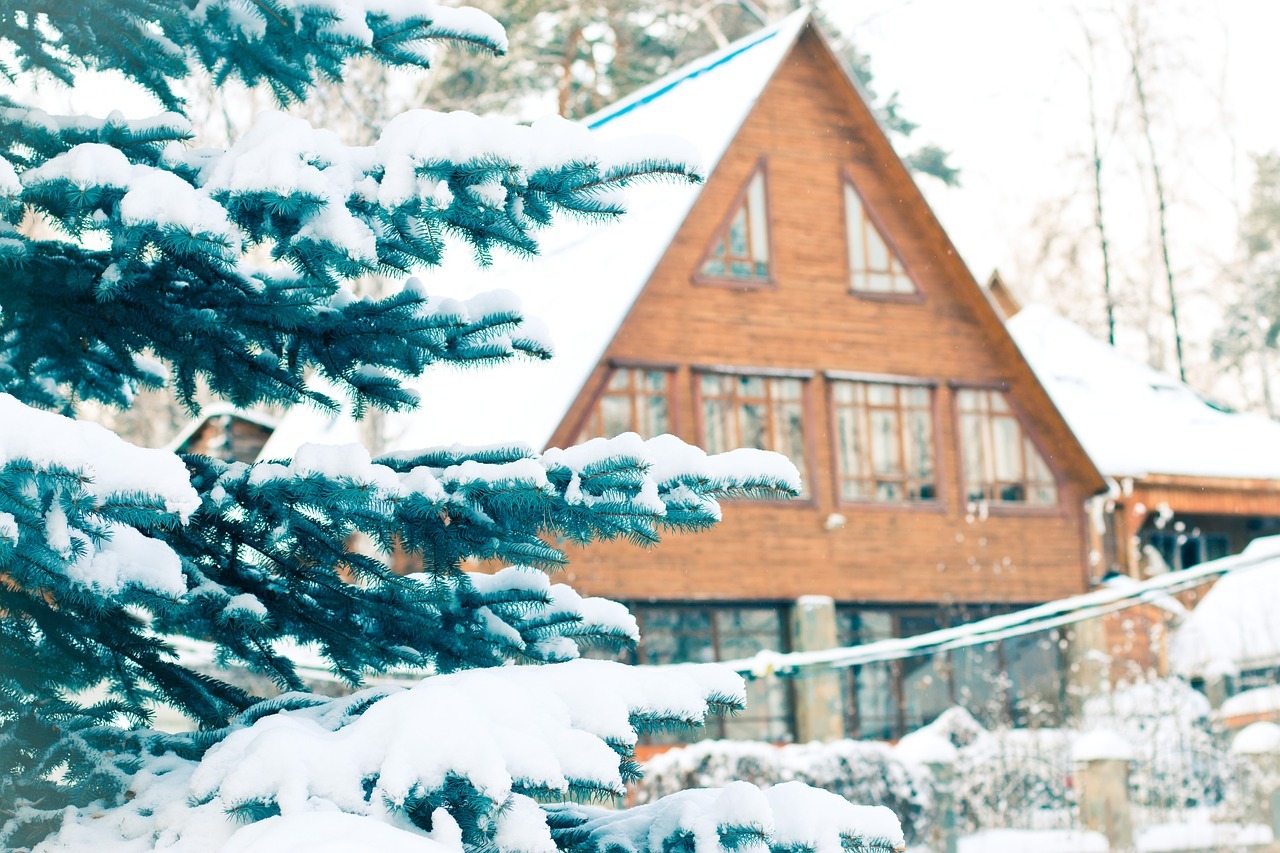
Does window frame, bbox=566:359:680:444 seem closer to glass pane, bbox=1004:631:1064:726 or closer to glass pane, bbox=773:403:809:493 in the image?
glass pane, bbox=773:403:809:493

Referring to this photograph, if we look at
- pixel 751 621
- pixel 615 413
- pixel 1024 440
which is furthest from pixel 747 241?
pixel 1024 440

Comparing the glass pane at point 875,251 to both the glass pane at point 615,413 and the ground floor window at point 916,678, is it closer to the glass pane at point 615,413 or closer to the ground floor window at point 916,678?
the glass pane at point 615,413

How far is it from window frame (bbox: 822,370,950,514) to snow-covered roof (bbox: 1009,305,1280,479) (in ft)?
5.29

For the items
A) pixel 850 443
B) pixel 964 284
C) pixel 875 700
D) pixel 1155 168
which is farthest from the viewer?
pixel 1155 168

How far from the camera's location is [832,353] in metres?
19.6

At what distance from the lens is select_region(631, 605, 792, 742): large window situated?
18.2 metres

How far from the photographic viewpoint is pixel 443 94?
25.1 meters

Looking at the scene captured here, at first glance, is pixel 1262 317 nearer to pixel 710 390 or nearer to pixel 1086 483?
pixel 1086 483

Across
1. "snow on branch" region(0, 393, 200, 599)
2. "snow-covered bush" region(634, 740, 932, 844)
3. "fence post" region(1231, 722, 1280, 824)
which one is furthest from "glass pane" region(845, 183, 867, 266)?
"snow on branch" region(0, 393, 200, 599)

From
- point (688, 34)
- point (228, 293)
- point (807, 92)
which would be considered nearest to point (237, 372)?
Result: point (228, 293)

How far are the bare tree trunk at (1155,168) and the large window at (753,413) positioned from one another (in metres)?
14.9

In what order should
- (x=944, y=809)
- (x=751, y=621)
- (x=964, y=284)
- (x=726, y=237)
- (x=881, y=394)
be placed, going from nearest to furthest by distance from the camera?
(x=944, y=809) → (x=751, y=621) → (x=726, y=237) → (x=881, y=394) → (x=964, y=284)

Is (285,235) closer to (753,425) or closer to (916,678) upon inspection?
(753,425)

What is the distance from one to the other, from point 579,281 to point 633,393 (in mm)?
1875
